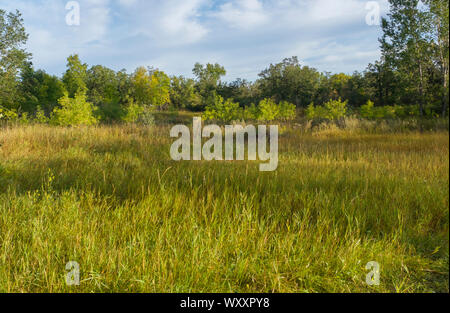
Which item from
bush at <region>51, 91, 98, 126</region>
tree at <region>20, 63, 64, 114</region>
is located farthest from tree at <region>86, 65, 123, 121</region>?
bush at <region>51, 91, 98, 126</region>

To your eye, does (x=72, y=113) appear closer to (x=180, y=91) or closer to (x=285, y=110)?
(x=285, y=110)

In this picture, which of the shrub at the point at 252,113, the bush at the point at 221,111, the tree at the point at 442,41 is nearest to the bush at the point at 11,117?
the tree at the point at 442,41

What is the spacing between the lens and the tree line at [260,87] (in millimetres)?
1577

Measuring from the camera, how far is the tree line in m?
1.58

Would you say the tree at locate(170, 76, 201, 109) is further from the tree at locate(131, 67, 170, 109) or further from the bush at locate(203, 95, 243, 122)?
the bush at locate(203, 95, 243, 122)

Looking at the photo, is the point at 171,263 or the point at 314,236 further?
the point at 314,236

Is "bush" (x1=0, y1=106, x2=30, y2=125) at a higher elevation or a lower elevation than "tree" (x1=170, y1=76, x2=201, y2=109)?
lower

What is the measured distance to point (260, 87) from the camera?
24266mm

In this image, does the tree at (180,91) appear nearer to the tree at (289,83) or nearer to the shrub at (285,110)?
the tree at (289,83)

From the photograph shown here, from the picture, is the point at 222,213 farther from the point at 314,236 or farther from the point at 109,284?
the point at 109,284

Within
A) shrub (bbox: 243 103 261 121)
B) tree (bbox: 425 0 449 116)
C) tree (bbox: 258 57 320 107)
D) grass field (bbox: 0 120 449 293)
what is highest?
tree (bbox: 258 57 320 107)

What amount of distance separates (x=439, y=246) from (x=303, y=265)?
102cm

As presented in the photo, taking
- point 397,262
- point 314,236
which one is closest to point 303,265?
point 314,236
